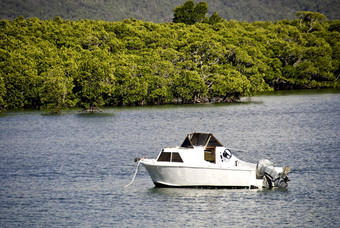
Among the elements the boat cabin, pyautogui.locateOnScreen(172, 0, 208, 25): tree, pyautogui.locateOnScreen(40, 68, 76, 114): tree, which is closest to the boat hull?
the boat cabin

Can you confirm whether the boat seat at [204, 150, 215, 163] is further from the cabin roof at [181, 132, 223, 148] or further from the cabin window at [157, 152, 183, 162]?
the cabin window at [157, 152, 183, 162]

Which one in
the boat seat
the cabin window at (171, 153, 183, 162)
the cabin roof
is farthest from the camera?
the cabin roof

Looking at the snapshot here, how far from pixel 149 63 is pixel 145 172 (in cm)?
5865

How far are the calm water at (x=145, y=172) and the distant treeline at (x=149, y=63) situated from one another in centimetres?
1330

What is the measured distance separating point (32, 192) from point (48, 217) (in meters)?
5.47

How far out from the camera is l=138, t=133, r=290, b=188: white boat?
32156 mm

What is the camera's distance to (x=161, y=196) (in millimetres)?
32562

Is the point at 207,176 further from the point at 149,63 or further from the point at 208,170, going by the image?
the point at 149,63

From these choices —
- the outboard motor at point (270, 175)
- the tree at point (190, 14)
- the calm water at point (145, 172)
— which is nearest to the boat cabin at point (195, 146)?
the calm water at point (145, 172)

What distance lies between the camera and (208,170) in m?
32.1

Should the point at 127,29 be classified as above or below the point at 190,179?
above

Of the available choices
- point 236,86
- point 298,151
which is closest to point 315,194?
point 298,151

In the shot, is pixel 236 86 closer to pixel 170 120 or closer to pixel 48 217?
pixel 170 120

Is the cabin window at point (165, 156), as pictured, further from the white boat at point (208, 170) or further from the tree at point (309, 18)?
the tree at point (309, 18)
